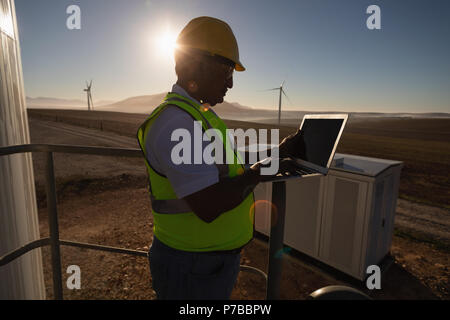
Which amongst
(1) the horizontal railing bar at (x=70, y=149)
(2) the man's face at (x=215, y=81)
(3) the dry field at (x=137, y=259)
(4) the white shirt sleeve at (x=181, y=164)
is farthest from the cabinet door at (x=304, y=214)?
(4) the white shirt sleeve at (x=181, y=164)

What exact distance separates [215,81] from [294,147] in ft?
2.63

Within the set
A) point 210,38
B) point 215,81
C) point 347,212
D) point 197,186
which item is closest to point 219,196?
point 197,186

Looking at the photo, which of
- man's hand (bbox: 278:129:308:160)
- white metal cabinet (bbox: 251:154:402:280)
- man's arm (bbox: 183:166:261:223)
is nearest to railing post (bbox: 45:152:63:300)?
man's arm (bbox: 183:166:261:223)

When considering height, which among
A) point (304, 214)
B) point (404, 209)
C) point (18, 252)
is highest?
point (18, 252)

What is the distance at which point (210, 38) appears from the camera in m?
1.24

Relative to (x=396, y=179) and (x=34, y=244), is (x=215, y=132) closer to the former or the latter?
(x=34, y=244)

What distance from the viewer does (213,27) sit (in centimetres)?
126

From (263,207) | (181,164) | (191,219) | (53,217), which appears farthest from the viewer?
(263,207)

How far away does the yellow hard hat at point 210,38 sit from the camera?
1.24 meters

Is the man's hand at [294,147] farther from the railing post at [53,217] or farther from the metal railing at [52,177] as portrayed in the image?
the railing post at [53,217]

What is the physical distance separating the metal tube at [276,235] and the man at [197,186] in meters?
0.14

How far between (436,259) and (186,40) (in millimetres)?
6092

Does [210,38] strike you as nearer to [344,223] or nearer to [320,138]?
[320,138]
